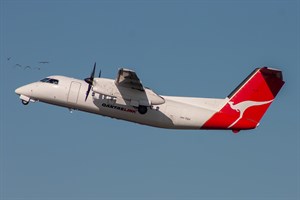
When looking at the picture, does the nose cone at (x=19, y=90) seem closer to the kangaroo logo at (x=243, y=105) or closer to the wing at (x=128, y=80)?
the wing at (x=128, y=80)

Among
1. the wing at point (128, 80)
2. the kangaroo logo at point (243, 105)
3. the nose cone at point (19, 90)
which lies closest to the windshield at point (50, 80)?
the nose cone at point (19, 90)

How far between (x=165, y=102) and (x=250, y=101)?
13.9 feet

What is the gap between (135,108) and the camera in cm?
2684

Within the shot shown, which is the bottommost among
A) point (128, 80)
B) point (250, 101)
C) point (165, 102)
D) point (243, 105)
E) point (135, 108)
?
point (135, 108)

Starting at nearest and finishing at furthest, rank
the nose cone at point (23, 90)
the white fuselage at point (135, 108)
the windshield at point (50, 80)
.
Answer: the white fuselage at point (135, 108)
the windshield at point (50, 80)
the nose cone at point (23, 90)


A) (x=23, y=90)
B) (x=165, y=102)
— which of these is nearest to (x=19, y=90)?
(x=23, y=90)

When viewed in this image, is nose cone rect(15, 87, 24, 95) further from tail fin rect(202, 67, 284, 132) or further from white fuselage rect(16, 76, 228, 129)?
tail fin rect(202, 67, 284, 132)

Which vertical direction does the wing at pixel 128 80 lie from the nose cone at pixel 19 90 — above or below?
above

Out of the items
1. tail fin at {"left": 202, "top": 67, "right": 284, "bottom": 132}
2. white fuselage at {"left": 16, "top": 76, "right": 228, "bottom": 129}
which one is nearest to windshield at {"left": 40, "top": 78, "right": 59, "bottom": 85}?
white fuselage at {"left": 16, "top": 76, "right": 228, "bottom": 129}

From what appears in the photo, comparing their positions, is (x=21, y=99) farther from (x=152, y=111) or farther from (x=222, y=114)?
(x=222, y=114)

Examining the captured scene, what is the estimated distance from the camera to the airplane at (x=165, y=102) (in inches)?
1040

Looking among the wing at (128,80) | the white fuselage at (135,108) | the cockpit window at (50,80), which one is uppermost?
the wing at (128,80)

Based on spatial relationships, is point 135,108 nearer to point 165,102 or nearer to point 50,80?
point 165,102

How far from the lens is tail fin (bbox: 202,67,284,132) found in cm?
2706
